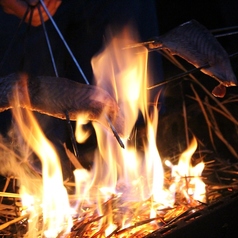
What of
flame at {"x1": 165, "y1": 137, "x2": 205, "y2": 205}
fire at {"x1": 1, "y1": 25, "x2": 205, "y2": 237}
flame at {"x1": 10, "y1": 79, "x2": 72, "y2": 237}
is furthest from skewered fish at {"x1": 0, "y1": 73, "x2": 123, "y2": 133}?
flame at {"x1": 165, "y1": 137, "x2": 205, "y2": 205}

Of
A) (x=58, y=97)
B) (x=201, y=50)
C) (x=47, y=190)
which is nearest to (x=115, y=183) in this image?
(x=47, y=190)

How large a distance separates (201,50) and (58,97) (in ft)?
3.63

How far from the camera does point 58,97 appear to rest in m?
2.61

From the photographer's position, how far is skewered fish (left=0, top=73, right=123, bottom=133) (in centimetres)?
260

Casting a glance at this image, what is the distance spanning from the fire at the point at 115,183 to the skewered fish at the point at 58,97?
159mm

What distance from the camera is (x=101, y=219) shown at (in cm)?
289

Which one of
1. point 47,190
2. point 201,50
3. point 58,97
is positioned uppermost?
point 201,50

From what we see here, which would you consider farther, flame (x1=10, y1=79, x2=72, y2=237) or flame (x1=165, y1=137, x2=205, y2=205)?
flame (x1=165, y1=137, x2=205, y2=205)

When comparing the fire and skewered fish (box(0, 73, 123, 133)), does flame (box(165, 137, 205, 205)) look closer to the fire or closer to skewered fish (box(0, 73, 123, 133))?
the fire

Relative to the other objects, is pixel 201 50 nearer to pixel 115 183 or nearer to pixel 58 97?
pixel 58 97

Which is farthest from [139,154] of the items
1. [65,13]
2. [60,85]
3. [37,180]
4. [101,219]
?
[65,13]

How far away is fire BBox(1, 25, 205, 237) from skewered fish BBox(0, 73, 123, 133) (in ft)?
0.52

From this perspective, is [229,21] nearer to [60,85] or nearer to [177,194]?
[177,194]

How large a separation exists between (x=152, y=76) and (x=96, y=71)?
1.17 meters
